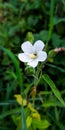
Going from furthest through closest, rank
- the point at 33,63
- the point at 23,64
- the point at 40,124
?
the point at 23,64
the point at 40,124
the point at 33,63

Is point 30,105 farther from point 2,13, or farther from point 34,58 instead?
point 2,13

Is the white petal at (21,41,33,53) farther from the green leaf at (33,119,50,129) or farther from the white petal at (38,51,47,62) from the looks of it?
the green leaf at (33,119,50,129)

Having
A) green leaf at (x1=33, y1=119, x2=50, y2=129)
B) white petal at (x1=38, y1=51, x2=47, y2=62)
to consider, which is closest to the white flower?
white petal at (x1=38, y1=51, x2=47, y2=62)

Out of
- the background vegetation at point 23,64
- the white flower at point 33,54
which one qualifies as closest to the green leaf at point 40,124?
the background vegetation at point 23,64

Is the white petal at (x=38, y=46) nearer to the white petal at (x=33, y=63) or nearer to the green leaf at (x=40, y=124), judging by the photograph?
the white petal at (x=33, y=63)

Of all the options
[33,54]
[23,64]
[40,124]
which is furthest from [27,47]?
[23,64]

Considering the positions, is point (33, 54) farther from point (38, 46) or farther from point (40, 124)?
point (40, 124)
